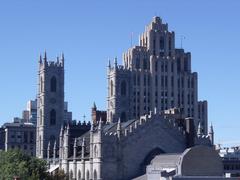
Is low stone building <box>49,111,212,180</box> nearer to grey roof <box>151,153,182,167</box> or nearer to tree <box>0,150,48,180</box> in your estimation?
grey roof <box>151,153,182,167</box>

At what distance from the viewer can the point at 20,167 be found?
130 m

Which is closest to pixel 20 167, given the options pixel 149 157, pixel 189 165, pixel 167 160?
pixel 167 160

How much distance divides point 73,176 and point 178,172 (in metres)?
35.7

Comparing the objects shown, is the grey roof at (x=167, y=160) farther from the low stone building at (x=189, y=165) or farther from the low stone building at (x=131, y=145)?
the low stone building at (x=131, y=145)

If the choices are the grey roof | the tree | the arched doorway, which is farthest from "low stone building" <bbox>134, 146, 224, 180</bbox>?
the tree

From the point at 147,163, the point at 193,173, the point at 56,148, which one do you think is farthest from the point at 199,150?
the point at 56,148

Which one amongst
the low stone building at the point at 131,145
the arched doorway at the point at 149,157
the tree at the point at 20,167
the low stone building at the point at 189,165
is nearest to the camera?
the tree at the point at 20,167

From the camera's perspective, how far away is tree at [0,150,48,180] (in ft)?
421

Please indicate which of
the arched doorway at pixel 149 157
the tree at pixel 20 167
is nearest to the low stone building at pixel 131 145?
the arched doorway at pixel 149 157

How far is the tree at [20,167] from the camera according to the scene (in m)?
128

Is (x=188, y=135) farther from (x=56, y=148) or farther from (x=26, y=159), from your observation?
(x=56, y=148)

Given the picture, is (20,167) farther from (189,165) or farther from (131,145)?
(189,165)

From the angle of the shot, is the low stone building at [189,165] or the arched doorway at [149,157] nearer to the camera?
the low stone building at [189,165]

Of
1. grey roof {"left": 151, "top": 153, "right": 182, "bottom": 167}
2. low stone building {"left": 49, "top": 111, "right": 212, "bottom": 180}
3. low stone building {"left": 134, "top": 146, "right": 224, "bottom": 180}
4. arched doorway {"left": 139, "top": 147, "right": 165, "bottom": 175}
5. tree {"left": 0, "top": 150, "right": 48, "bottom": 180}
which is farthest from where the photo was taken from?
arched doorway {"left": 139, "top": 147, "right": 165, "bottom": 175}
